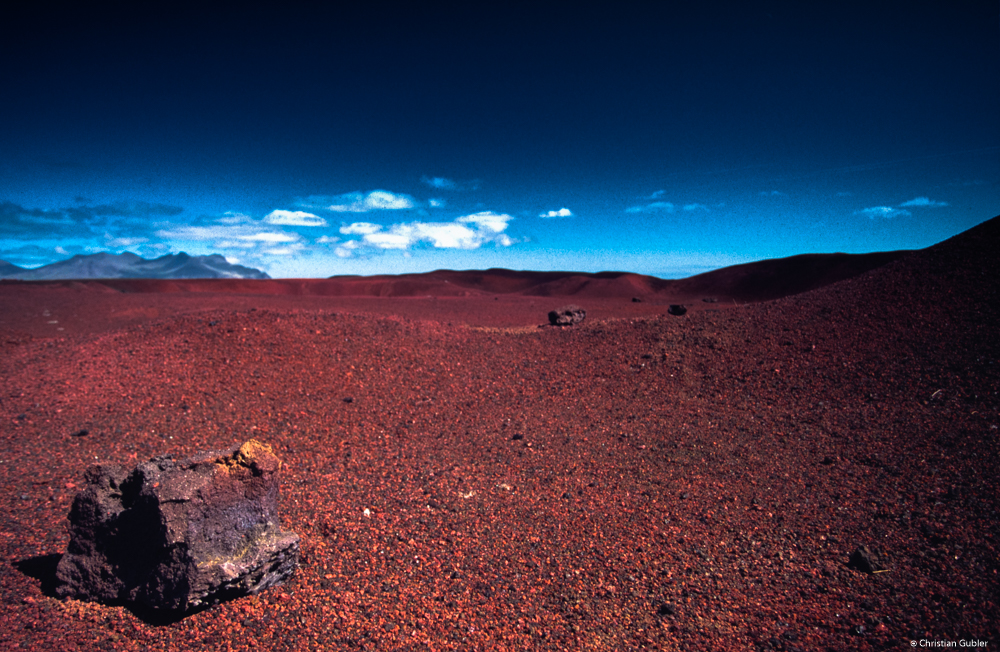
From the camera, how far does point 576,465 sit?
5781 mm

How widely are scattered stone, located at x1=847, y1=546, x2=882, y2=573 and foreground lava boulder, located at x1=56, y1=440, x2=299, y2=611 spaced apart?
440cm

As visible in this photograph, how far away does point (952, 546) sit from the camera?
374 centimetres

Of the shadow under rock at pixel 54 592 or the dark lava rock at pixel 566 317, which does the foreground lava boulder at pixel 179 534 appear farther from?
the dark lava rock at pixel 566 317

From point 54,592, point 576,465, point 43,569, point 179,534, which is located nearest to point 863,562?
point 576,465

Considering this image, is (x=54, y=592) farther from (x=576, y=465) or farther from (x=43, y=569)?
(x=576, y=465)

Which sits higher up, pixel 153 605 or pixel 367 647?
pixel 153 605

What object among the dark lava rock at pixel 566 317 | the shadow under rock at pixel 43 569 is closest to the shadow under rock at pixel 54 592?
the shadow under rock at pixel 43 569

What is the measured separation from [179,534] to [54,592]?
116cm

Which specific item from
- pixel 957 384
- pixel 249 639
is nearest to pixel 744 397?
pixel 957 384

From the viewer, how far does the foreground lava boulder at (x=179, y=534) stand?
3131 mm

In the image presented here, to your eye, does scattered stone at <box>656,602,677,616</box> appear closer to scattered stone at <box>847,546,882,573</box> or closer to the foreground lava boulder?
scattered stone at <box>847,546,882,573</box>

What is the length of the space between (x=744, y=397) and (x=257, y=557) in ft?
23.5

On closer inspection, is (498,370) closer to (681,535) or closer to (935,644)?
(681,535)

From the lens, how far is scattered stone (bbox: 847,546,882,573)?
3.61 metres
